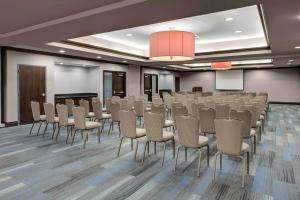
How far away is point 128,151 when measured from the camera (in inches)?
205

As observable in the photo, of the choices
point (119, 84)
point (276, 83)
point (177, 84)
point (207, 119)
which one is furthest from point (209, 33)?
point (177, 84)

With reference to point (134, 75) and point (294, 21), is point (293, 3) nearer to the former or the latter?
point (294, 21)

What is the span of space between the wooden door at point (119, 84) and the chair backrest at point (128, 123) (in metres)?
9.20

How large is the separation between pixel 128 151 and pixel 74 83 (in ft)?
27.2

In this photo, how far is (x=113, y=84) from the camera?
1364 centimetres

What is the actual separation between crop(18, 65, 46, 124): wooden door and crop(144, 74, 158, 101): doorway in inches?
348

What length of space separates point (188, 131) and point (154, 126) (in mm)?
665

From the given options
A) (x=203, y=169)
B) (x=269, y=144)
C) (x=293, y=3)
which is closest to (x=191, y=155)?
(x=203, y=169)

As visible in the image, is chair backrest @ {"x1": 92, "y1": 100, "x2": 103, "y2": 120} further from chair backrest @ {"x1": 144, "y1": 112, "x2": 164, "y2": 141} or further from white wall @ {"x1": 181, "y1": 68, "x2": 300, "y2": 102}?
white wall @ {"x1": 181, "y1": 68, "x2": 300, "y2": 102}

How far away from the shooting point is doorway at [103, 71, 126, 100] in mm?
13156

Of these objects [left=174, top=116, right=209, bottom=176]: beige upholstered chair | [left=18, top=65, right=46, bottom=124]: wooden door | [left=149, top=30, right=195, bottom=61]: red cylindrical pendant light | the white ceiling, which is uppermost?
the white ceiling

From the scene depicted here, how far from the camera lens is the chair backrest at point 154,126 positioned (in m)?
4.18

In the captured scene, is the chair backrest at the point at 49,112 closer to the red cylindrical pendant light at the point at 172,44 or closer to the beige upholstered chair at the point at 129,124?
the beige upholstered chair at the point at 129,124

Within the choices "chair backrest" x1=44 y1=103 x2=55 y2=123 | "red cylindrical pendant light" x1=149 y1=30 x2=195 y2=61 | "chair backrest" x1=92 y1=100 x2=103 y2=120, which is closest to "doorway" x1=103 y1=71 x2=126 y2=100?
"chair backrest" x1=92 y1=100 x2=103 y2=120
